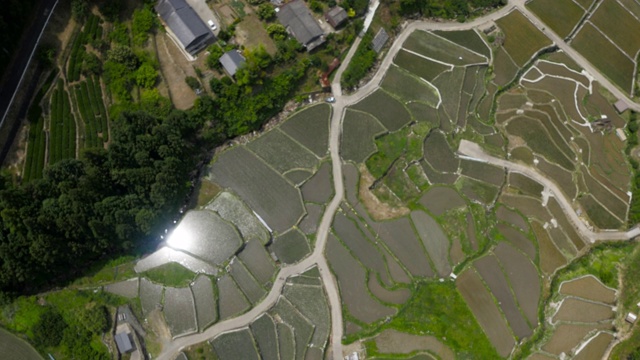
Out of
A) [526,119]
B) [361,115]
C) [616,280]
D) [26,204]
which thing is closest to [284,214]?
[361,115]

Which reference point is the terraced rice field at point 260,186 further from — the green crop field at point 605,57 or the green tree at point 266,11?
the green crop field at point 605,57

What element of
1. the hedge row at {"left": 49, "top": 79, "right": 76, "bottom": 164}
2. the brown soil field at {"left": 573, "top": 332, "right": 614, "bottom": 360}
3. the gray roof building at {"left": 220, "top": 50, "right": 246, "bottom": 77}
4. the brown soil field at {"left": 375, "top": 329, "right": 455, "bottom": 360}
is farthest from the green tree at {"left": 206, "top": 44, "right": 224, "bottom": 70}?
the brown soil field at {"left": 573, "top": 332, "right": 614, "bottom": 360}

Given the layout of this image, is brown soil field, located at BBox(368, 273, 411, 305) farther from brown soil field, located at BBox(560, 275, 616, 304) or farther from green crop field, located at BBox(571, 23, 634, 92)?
green crop field, located at BBox(571, 23, 634, 92)

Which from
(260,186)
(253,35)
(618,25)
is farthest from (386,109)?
(618,25)

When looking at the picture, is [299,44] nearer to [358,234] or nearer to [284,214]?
[284,214]

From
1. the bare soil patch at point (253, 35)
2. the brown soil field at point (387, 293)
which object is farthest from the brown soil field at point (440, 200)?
the bare soil patch at point (253, 35)
